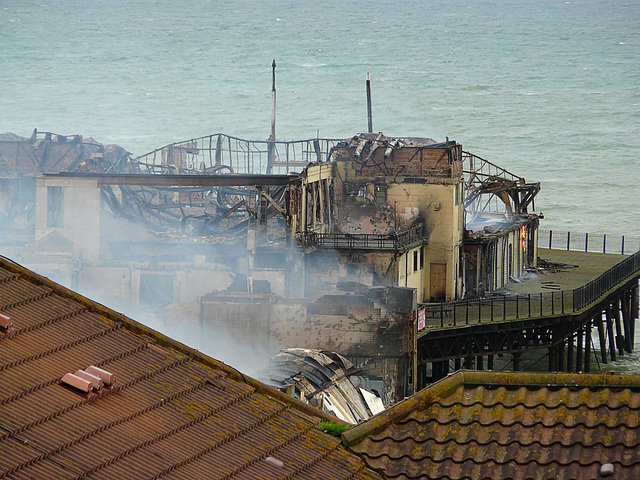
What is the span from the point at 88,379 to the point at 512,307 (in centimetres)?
4117

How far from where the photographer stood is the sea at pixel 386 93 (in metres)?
113

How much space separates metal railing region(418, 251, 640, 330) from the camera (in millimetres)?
48375

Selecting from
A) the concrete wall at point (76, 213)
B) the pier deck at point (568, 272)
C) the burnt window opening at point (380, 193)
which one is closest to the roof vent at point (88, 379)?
the concrete wall at point (76, 213)

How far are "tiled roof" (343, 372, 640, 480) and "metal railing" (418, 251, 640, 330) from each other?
31.8m

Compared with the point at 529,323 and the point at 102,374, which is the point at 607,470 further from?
the point at 529,323

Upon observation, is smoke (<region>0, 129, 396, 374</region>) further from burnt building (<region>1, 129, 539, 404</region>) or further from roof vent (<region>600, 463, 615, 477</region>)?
roof vent (<region>600, 463, 615, 477</region>)

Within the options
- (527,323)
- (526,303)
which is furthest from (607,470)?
(526,303)

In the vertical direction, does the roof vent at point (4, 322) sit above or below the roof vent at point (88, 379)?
above

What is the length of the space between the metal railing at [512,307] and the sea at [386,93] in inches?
1395

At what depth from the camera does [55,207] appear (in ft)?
164

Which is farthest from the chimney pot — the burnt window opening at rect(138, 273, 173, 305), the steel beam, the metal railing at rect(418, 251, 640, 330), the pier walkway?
the steel beam

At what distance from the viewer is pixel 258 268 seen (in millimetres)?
45531

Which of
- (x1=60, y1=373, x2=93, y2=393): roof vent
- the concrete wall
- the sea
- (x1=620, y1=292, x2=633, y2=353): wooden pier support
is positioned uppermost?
the sea

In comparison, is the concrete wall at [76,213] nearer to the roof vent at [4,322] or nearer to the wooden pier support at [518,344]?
the wooden pier support at [518,344]
